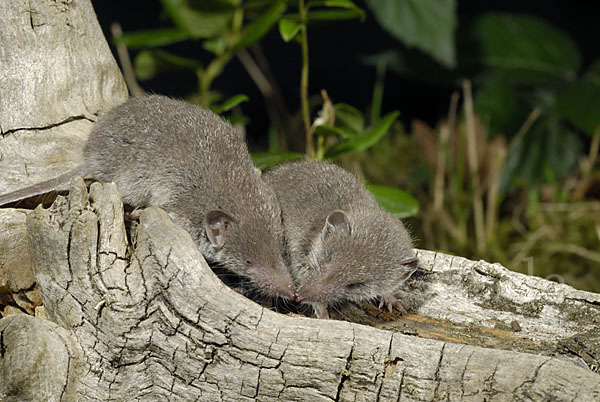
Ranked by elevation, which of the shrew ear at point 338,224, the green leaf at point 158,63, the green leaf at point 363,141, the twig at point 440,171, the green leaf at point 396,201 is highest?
the green leaf at point 158,63

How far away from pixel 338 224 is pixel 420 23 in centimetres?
204

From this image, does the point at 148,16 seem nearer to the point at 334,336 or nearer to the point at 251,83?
the point at 251,83

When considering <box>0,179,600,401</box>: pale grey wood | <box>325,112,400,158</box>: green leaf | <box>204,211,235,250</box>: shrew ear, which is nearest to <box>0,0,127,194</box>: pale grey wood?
<box>0,179,600,401</box>: pale grey wood

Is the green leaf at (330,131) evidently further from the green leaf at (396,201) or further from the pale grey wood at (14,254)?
the pale grey wood at (14,254)

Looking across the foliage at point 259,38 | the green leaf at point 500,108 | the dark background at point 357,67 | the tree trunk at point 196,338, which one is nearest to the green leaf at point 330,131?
the foliage at point 259,38

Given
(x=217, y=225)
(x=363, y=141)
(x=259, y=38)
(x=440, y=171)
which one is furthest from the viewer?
(x=440, y=171)

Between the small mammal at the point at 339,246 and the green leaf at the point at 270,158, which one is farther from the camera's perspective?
the green leaf at the point at 270,158

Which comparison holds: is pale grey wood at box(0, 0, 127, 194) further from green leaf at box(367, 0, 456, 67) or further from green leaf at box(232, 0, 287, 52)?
A: green leaf at box(367, 0, 456, 67)

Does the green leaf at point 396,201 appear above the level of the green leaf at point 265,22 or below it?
below

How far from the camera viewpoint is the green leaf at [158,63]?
4.23 m

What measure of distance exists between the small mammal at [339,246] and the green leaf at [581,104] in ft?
7.18

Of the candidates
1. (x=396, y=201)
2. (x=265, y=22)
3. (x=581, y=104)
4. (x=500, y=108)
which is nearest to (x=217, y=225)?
(x=396, y=201)

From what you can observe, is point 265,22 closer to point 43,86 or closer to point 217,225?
point 43,86

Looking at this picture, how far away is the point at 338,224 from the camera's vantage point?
306 cm
